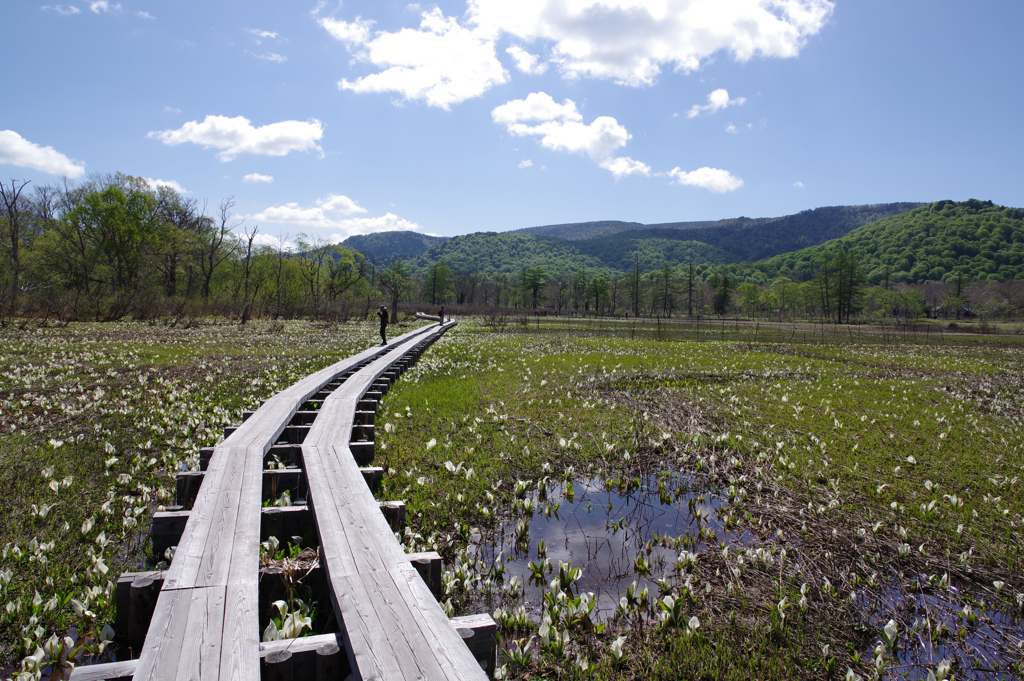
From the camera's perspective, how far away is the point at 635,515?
4.91 m

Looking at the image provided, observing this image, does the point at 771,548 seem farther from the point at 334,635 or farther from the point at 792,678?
the point at 334,635

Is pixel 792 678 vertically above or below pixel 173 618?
below

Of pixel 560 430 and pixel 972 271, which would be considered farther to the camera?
pixel 972 271

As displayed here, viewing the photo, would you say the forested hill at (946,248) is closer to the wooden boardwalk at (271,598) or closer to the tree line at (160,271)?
the tree line at (160,271)

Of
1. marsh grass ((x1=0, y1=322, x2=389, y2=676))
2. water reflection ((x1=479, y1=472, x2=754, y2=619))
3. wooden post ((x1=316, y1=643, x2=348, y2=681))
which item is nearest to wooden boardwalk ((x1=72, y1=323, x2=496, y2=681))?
wooden post ((x1=316, y1=643, x2=348, y2=681))

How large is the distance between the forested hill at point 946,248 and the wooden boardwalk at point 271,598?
169 m

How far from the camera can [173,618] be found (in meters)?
2.23

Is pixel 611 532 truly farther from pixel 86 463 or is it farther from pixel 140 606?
pixel 86 463

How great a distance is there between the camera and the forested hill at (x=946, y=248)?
154m

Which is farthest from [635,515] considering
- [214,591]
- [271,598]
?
[214,591]

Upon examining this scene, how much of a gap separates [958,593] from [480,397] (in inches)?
283

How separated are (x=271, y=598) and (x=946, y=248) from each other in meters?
221

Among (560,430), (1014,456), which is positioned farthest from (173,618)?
(1014,456)

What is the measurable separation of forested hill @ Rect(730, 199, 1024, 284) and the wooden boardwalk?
555 feet
